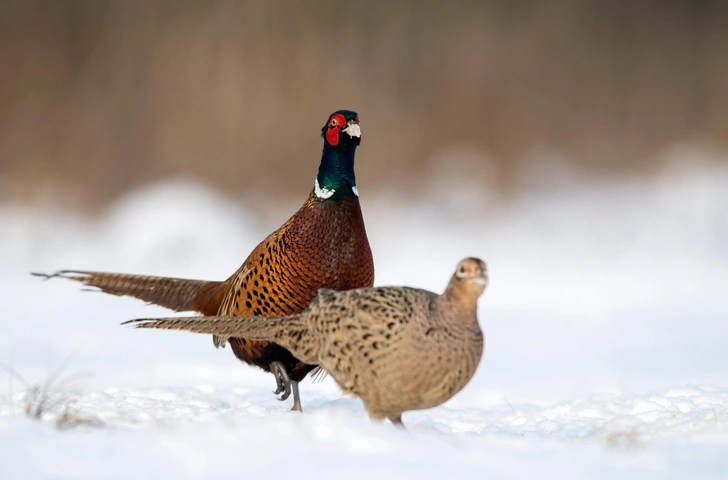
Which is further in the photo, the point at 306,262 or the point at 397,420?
the point at 306,262

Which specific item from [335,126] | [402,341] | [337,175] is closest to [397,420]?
[402,341]

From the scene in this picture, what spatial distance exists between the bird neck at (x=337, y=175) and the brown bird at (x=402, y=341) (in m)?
1.09

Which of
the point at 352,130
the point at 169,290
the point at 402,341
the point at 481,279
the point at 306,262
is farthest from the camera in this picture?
the point at 169,290

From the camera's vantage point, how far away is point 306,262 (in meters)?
4.99

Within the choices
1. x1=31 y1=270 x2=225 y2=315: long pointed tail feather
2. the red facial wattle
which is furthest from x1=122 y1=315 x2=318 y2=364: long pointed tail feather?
the red facial wattle

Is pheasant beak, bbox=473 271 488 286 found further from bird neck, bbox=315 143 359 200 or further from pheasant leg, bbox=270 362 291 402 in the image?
pheasant leg, bbox=270 362 291 402

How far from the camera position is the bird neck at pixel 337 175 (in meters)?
5.20

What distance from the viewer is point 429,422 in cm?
520

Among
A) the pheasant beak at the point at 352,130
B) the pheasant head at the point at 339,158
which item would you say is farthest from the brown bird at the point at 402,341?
the pheasant beak at the point at 352,130

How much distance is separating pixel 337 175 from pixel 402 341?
168 centimetres

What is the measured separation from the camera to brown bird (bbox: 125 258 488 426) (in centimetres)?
384

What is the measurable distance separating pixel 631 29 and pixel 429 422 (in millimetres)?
11235

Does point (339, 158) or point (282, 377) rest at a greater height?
point (339, 158)

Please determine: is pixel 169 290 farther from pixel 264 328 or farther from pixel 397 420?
pixel 397 420
